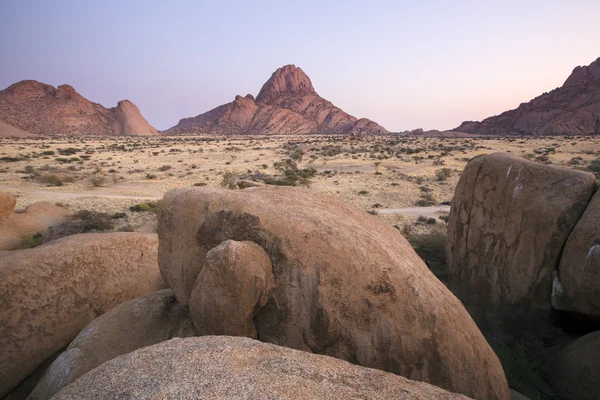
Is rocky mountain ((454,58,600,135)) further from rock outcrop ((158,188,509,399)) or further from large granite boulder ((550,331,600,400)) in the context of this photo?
rock outcrop ((158,188,509,399))

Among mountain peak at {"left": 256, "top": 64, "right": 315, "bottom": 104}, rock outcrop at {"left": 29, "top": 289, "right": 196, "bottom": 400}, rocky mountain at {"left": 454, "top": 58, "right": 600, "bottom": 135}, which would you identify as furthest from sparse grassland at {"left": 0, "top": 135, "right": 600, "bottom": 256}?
mountain peak at {"left": 256, "top": 64, "right": 315, "bottom": 104}

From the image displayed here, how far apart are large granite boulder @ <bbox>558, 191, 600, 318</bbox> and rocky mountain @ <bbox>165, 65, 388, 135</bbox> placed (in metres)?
118

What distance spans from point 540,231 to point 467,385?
358 cm

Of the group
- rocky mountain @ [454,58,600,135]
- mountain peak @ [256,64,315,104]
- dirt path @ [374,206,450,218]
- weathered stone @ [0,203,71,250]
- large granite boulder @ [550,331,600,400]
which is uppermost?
mountain peak @ [256,64,315,104]

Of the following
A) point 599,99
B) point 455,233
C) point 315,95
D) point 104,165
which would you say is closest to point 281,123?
point 315,95

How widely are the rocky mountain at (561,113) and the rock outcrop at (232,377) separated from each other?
92.9 m

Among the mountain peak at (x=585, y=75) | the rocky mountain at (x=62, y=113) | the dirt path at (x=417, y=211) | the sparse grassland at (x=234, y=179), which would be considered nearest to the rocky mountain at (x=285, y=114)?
the rocky mountain at (x=62, y=113)

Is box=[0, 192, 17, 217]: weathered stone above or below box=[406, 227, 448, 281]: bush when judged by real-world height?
above

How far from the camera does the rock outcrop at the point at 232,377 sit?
83.4 inches

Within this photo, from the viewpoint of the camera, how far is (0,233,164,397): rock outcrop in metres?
4.99

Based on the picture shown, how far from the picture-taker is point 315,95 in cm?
15925

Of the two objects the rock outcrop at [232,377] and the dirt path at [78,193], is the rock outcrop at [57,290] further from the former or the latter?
the dirt path at [78,193]

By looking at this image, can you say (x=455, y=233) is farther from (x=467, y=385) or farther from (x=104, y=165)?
(x=104, y=165)

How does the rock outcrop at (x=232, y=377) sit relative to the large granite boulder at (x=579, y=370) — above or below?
above
